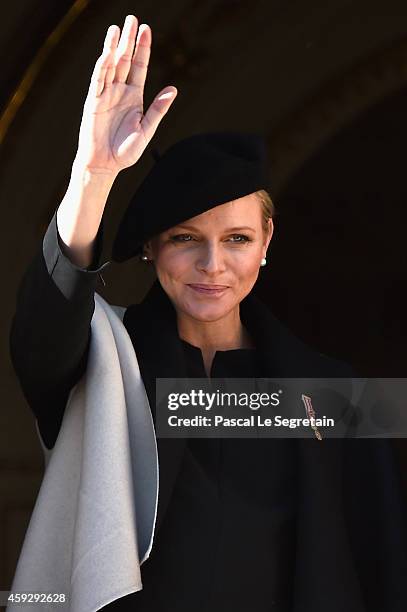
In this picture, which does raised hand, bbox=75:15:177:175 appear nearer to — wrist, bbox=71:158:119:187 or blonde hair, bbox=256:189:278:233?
wrist, bbox=71:158:119:187

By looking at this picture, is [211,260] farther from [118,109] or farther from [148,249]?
[118,109]

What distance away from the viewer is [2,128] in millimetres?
3338

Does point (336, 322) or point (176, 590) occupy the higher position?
point (336, 322)

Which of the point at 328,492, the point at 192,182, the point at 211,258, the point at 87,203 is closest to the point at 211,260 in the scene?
the point at 211,258

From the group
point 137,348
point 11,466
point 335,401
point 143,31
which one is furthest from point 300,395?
point 11,466

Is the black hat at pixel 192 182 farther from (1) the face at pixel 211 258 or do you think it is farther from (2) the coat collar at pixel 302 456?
(2) the coat collar at pixel 302 456

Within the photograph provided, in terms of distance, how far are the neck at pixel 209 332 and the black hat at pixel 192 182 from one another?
0.49ft

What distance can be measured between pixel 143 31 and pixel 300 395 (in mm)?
702

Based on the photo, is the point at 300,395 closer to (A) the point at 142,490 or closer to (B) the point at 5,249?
(A) the point at 142,490

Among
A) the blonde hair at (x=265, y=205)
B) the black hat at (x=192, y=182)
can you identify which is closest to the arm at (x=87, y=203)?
the black hat at (x=192, y=182)

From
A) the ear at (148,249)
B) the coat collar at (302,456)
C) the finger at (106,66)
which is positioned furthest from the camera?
the ear at (148,249)

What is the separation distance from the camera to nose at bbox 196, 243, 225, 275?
2195 millimetres

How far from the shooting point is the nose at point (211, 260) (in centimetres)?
220

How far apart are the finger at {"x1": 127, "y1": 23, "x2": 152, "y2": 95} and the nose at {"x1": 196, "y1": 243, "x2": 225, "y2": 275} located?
319mm
